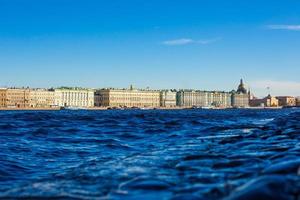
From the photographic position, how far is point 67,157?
14680mm

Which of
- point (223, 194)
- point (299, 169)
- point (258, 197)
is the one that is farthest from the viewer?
point (299, 169)

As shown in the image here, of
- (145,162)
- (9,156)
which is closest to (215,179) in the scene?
(145,162)

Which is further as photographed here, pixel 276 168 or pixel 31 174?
pixel 31 174

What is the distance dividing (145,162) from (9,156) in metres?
5.03

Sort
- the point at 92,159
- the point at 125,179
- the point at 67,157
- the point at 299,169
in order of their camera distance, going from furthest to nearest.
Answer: the point at 67,157, the point at 92,159, the point at 125,179, the point at 299,169

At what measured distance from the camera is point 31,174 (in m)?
11.2

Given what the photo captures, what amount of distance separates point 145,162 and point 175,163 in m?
0.90

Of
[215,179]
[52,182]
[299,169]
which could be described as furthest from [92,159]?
[299,169]

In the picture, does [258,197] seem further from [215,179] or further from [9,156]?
[9,156]

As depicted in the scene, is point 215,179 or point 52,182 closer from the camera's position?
point 215,179

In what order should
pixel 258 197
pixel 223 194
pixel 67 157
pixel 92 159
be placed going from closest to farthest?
pixel 258 197 → pixel 223 194 → pixel 92 159 → pixel 67 157

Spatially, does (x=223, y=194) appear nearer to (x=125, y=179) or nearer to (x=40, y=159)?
(x=125, y=179)

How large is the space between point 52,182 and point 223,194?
12.8 ft

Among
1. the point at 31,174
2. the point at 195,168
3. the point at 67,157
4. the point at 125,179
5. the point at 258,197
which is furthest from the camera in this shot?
the point at 67,157
